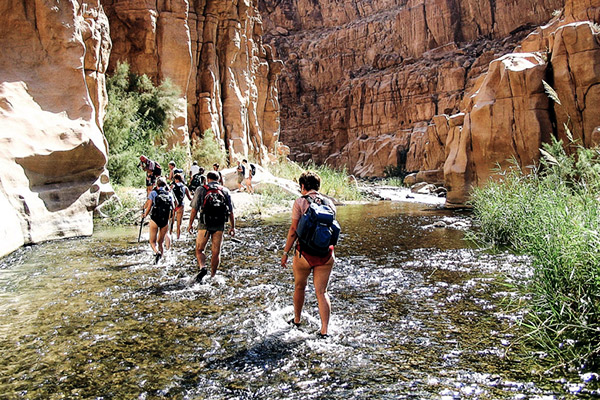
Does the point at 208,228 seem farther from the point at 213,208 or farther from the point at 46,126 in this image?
the point at 46,126

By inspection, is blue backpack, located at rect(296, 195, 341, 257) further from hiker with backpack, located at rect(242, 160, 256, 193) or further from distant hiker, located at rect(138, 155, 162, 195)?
hiker with backpack, located at rect(242, 160, 256, 193)

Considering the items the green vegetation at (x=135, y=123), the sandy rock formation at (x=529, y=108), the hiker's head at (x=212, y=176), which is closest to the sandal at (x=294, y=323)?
the hiker's head at (x=212, y=176)

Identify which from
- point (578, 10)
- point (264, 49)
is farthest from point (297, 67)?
point (578, 10)

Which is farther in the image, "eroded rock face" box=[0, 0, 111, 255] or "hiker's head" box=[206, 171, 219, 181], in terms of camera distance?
"eroded rock face" box=[0, 0, 111, 255]

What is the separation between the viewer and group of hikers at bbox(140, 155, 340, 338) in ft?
13.7

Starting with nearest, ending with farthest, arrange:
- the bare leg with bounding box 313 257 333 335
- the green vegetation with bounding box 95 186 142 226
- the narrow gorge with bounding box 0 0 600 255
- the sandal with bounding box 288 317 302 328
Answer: the bare leg with bounding box 313 257 333 335, the sandal with bounding box 288 317 302 328, the narrow gorge with bounding box 0 0 600 255, the green vegetation with bounding box 95 186 142 226

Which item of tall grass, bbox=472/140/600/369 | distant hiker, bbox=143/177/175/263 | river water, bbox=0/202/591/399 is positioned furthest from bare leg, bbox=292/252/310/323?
distant hiker, bbox=143/177/175/263

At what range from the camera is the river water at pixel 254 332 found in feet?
10.9

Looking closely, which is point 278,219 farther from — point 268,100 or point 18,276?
point 268,100

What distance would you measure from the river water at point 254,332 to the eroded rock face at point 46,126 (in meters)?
1.67

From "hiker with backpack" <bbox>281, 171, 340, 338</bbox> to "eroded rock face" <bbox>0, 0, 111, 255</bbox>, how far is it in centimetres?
679

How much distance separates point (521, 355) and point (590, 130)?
13.2m

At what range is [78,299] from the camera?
18.1 ft

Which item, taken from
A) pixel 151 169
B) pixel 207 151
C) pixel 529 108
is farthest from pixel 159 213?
pixel 207 151
